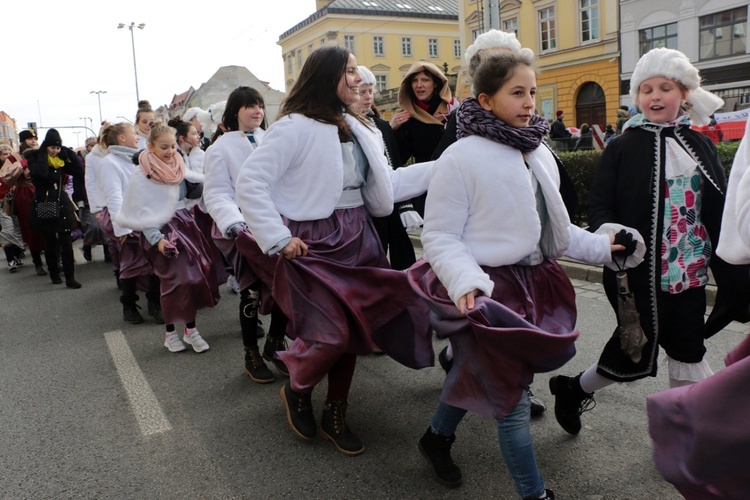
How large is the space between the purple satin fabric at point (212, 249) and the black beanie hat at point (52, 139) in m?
3.73

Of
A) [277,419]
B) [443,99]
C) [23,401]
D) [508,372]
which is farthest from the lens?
[443,99]

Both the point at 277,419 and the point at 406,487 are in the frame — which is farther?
the point at 277,419

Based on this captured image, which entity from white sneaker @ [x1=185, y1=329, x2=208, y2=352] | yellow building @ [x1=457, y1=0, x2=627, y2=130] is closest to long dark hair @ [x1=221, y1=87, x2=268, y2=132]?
white sneaker @ [x1=185, y1=329, x2=208, y2=352]

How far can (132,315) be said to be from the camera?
625cm

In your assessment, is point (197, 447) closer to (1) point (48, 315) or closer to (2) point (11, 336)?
(2) point (11, 336)

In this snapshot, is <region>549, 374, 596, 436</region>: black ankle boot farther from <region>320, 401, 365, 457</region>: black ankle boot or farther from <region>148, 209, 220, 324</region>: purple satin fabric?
<region>148, 209, 220, 324</region>: purple satin fabric

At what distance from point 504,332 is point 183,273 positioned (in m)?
3.56

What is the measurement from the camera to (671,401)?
1541mm

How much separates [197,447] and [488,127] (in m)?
2.23

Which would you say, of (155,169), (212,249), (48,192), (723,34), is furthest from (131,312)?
(723,34)

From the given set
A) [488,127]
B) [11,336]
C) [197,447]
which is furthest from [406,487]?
[11,336]

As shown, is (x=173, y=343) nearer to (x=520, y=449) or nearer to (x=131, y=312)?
(x=131, y=312)

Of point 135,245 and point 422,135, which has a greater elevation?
point 422,135

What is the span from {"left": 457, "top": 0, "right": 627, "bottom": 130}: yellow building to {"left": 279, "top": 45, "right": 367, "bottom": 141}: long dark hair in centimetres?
2832
